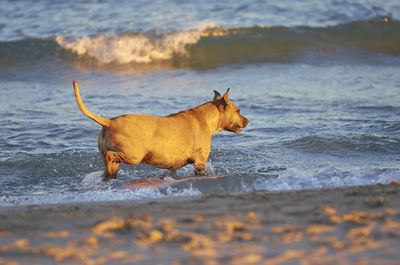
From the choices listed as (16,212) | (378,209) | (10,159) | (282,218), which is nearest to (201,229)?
(282,218)

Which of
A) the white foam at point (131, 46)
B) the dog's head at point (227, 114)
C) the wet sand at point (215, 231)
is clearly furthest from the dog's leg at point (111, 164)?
the white foam at point (131, 46)

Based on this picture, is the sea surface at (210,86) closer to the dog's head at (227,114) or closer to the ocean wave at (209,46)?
the ocean wave at (209,46)

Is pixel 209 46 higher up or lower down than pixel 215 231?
→ higher up

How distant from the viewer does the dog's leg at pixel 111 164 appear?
6.17m

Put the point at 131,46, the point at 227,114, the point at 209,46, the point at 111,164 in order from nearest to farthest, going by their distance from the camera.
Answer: the point at 111,164 < the point at 227,114 < the point at 131,46 < the point at 209,46

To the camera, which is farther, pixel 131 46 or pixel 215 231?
pixel 131 46

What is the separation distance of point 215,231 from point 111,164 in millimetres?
2703

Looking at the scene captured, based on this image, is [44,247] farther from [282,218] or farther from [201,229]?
[282,218]

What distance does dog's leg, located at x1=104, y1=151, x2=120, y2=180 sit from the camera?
243 inches

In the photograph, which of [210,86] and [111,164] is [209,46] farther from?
[111,164]

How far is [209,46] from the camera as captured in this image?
1728 centimetres

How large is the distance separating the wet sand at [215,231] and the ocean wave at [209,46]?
11246 millimetres

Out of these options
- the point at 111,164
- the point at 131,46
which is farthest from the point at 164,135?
the point at 131,46

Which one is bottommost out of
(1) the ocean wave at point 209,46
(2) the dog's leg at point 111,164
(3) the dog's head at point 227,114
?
(2) the dog's leg at point 111,164
